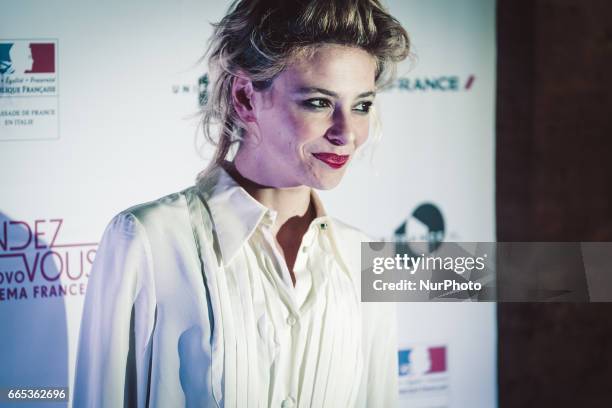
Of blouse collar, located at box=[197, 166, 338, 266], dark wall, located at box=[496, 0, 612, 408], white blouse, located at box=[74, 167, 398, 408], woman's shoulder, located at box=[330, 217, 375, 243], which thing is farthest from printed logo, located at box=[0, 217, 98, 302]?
dark wall, located at box=[496, 0, 612, 408]

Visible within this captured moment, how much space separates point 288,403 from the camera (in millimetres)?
1650

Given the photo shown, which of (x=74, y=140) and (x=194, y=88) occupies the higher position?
(x=194, y=88)

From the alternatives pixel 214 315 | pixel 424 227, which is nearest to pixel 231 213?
pixel 214 315

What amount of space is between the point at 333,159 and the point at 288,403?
0.65 m

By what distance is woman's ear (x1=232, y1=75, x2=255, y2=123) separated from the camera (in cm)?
165

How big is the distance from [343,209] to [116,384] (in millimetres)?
795

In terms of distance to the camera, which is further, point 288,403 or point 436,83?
point 436,83

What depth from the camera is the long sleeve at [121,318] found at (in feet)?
5.06

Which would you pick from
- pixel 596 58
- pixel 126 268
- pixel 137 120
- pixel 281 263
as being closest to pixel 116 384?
pixel 126 268

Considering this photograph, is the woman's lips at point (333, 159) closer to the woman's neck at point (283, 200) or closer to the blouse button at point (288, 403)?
the woman's neck at point (283, 200)

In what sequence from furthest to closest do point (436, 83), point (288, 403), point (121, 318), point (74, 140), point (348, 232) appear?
1. point (436, 83)
2. point (348, 232)
3. point (74, 140)
4. point (288, 403)
5. point (121, 318)

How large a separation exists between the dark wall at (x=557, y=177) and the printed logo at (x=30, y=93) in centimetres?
147

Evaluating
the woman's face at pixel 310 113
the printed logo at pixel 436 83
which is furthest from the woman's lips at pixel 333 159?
the printed logo at pixel 436 83

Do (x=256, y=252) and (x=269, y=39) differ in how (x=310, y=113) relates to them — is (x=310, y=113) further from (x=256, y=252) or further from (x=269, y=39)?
(x=256, y=252)
